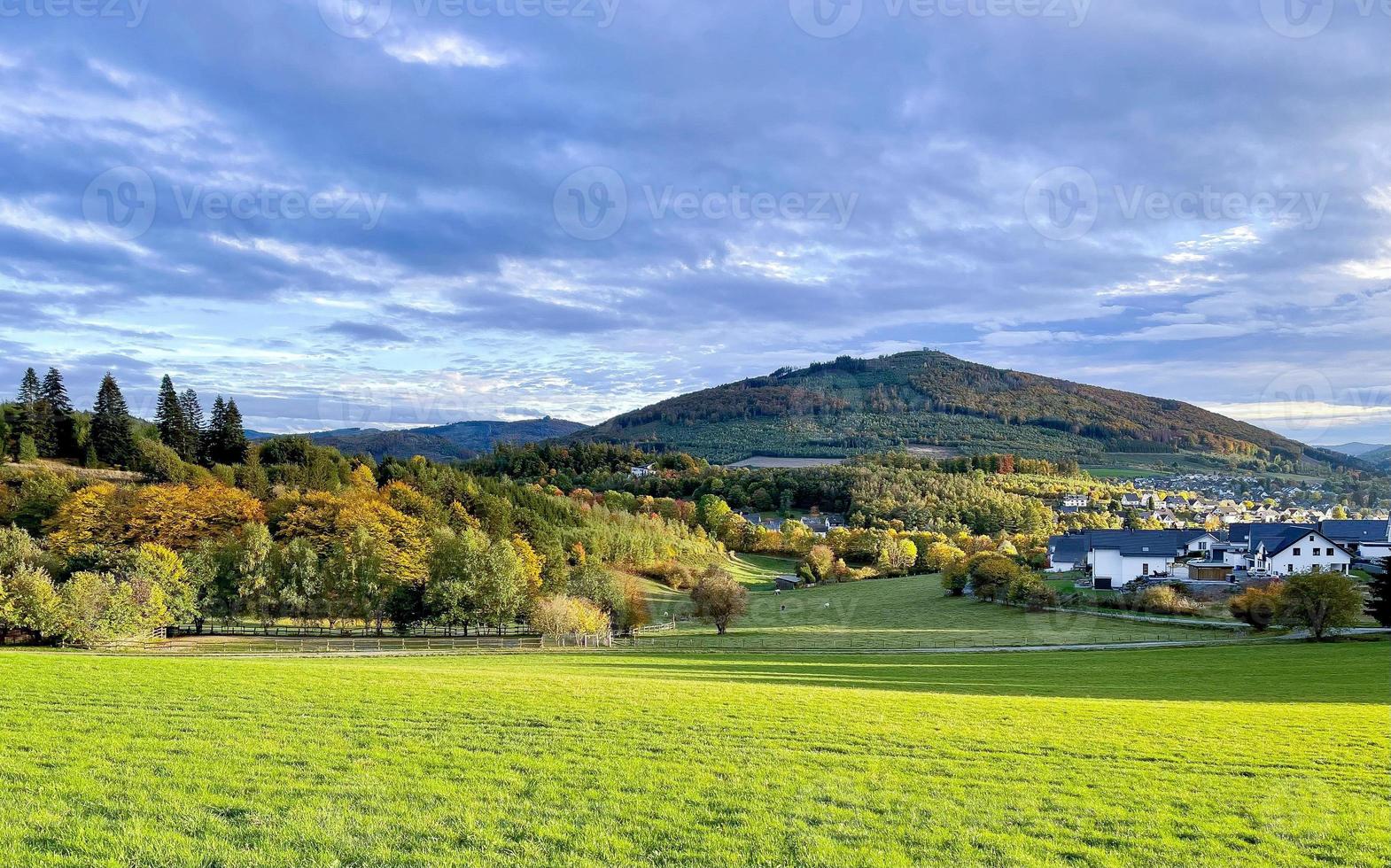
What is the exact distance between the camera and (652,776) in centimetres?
1133

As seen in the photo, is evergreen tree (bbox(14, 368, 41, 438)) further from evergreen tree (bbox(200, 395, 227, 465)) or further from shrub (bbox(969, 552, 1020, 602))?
shrub (bbox(969, 552, 1020, 602))

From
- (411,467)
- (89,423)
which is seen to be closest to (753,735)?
(411,467)

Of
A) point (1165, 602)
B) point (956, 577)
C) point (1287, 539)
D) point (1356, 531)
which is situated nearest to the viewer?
point (1165, 602)

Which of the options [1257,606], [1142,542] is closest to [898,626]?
[1257,606]

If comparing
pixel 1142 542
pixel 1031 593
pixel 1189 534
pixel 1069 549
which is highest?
pixel 1189 534

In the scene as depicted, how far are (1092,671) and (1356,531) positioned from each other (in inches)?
2800

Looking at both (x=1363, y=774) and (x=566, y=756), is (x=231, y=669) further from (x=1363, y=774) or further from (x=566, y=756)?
(x=1363, y=774)

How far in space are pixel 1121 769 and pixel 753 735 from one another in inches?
256

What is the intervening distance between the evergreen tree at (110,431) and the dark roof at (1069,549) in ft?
366

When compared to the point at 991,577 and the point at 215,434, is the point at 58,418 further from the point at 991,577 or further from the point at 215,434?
the point at 991,577

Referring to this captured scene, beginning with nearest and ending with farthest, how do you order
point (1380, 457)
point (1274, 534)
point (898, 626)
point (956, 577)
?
point (898, 626)
point (1274, 534)
point (956, 577)
point (1380, 457)

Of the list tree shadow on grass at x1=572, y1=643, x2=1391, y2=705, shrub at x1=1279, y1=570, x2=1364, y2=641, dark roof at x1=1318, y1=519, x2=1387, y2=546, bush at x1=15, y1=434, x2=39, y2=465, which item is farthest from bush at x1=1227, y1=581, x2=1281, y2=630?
bush at x1=15, y1=434, x2=39, y2=465

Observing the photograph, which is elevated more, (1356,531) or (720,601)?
(1356,531)

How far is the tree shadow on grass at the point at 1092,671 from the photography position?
2614 centimetres
